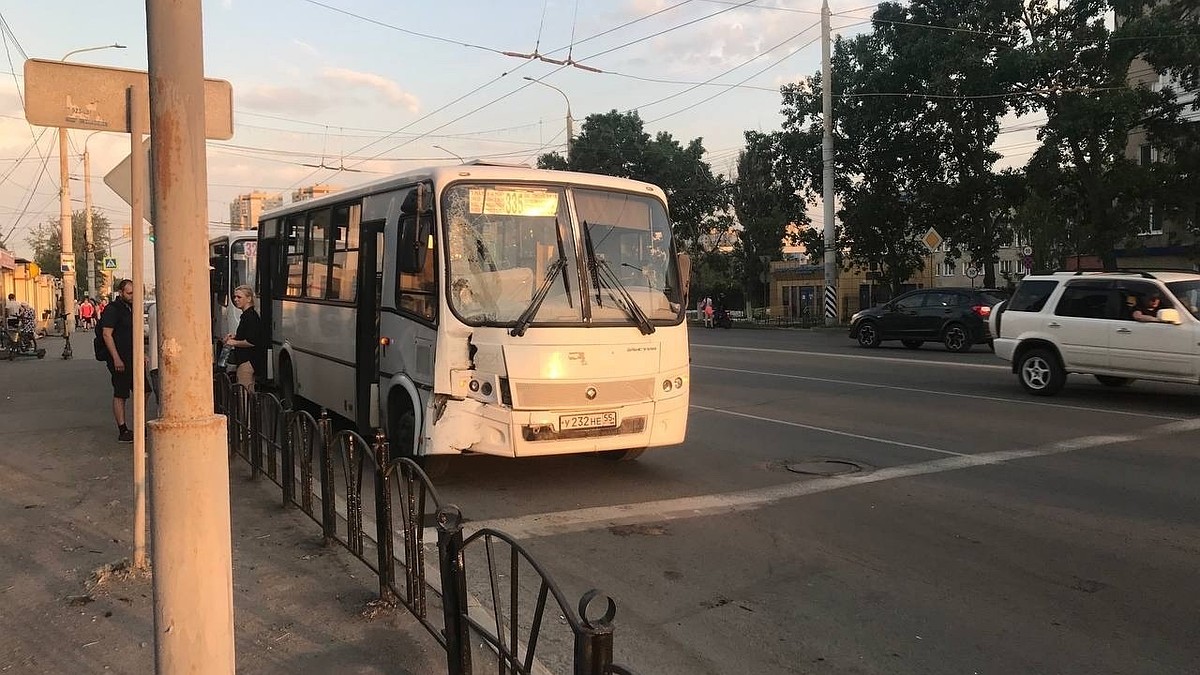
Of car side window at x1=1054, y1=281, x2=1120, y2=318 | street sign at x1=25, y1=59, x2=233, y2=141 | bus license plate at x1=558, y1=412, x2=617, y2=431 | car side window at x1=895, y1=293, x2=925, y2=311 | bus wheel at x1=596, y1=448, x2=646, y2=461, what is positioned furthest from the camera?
car side window at x1=895, y1=293, x2=925, y2=311

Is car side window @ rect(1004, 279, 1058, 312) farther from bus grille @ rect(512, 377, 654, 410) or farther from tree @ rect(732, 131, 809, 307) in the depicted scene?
tree @ rect(732, 131, 809, 307)

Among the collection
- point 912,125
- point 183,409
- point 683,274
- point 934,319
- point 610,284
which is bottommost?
point 934,319

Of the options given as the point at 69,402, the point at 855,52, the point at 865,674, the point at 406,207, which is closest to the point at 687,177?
the point at 855,52

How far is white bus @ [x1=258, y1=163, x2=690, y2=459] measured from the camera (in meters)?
6.98

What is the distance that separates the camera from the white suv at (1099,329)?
450 inches

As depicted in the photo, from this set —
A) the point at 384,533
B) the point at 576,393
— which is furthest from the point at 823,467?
the point at 384,533

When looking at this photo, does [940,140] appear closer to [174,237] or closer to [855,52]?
[855,52]

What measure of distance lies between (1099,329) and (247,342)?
11503 mm

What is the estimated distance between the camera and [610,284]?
293 inches

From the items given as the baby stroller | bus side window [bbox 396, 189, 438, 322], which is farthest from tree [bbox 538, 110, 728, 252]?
bus side window [bbox 396, 189, 438, 322]

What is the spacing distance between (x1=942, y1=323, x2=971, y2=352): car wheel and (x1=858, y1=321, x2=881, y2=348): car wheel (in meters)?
1.96

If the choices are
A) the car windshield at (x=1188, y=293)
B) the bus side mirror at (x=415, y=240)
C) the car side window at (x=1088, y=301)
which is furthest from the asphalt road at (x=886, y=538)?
the bus side mirror at (x=415, y=240)

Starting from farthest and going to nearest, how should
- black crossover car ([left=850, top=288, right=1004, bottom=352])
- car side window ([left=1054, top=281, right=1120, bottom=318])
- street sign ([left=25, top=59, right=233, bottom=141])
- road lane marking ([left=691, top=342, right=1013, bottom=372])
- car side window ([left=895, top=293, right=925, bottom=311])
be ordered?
car side window ([left=895, top=293, right=925, bottom=311]) < black crossover car ([left=850, top=288, right=1004, bottom=352]) < road lane marking ([left=691, top=342, right=1013, bottom=372]) < car side window ([left=1054, top=281, right=1120, bottom=318]) < street sign ([left=25, top=59, right=233, bottom=141])

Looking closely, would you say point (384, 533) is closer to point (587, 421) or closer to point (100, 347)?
point (587, 421)
